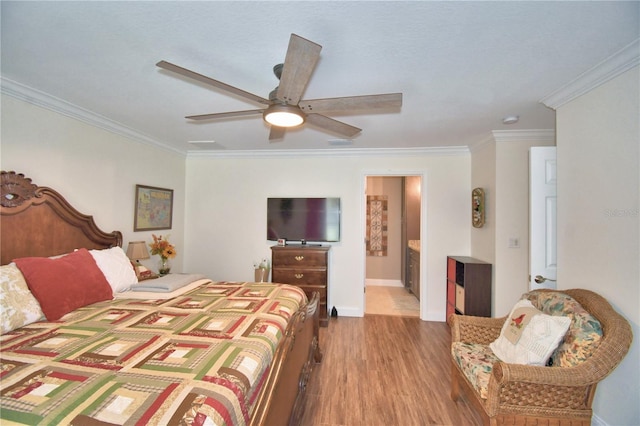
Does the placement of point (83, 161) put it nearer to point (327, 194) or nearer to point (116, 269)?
point (116, 269)

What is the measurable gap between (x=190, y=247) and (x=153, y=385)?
366 cm

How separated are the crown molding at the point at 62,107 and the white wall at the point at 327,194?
1.30 m

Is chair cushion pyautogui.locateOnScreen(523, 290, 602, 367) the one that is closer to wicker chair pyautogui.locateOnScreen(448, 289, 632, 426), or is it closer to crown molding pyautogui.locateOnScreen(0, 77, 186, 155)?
wicker chair pyautogui.locateOnScreen(448, 289, 632, 426)

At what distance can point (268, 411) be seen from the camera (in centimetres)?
129

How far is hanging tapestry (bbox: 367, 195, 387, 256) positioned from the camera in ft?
19.5

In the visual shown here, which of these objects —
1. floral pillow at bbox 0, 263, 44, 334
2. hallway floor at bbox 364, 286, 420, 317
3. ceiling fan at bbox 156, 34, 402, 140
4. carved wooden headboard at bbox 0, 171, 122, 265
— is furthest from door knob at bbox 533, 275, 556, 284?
carved wooden headboard at bbox 0, 171, 122, 265

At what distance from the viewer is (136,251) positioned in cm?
307

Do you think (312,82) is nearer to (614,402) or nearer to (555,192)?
(555,192)

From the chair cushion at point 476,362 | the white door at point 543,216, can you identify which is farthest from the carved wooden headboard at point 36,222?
the white door at point 543,216

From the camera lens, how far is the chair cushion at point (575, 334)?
1.54 m

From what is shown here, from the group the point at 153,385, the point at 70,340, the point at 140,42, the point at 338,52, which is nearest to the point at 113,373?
the point at 153,385

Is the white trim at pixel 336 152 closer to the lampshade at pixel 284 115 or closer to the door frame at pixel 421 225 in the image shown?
the door frame at pixel 421 225

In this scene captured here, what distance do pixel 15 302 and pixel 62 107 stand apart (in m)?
1.85

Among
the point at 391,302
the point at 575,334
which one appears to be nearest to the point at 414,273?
the point at 391,302
